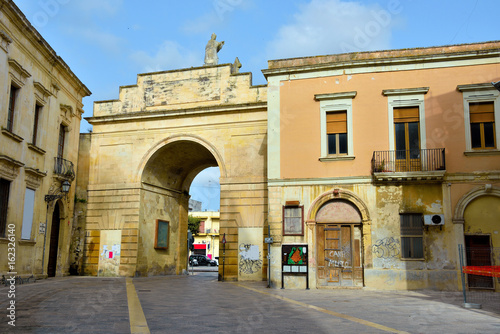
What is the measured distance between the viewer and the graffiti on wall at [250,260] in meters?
21.6

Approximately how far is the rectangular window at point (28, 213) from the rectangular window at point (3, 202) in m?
1.16

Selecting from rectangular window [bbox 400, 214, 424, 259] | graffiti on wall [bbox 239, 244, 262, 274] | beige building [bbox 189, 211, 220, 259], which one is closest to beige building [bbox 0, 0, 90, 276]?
graffiti on wall [bbox 239, 244, 262, 274]

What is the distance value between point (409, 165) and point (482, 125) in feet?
9.63

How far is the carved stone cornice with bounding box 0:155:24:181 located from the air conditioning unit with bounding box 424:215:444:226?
14750mm

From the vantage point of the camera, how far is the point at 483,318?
965cm

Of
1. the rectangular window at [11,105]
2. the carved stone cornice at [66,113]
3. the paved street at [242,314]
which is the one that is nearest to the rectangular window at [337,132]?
the paved street at [242,314]

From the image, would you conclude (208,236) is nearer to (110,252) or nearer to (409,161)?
(110,252)

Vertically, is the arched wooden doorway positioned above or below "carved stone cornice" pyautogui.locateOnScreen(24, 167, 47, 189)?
below

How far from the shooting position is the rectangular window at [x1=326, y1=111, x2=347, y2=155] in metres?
17.9

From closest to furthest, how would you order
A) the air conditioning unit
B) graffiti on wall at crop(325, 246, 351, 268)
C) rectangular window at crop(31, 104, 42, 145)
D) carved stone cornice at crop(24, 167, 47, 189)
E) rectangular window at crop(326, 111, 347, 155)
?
the air conditioning unit, graffiti on wall at crop(325, 246, 351, 268), rectangular window at crop(326, 111, 347, 155), carved stone cornice at crop(24, 167, 47, 189), rectangular window at crop(31, 104, 42, 145)

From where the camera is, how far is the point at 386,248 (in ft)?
54.3

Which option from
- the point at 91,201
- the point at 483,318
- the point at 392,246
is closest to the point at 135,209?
the point at 91,201

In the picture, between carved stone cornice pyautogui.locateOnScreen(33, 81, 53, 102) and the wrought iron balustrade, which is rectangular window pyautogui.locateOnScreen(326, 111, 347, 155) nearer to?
the wrought iron balustrade

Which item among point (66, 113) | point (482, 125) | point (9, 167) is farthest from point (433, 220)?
point (66, 113)
